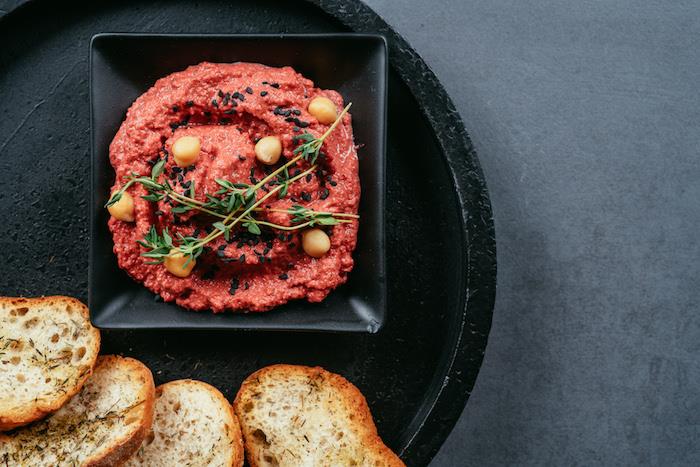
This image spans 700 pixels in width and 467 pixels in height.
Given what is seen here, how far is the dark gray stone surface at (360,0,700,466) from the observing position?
3.19 metres

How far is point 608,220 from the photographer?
3.20 meters

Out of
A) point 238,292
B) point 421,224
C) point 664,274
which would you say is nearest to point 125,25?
point 238,292

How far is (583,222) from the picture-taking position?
320 centimetres

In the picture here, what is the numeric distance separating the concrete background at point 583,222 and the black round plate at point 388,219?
0.34m

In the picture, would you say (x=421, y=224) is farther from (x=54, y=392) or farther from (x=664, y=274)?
(x=54, y=392)

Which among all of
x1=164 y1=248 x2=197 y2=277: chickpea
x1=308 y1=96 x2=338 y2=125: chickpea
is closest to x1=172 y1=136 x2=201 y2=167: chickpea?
x1=164 y1=248 x2=197 y2=277: chickpea

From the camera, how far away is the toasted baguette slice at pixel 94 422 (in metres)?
2.67

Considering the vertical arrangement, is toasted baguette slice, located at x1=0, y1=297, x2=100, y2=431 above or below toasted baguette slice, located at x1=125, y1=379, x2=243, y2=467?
above

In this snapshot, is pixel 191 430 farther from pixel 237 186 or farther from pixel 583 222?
pixel 583 222

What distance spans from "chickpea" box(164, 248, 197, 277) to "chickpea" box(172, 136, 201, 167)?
13.1 inches

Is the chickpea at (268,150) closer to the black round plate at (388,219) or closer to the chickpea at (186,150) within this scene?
the chickpea at (186,150)

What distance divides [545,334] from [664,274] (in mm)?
628

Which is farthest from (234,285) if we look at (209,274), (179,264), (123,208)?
(123,208)

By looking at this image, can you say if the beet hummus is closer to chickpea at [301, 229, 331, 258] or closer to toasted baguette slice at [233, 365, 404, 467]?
chickpea at [301, 229, 331, 258]
